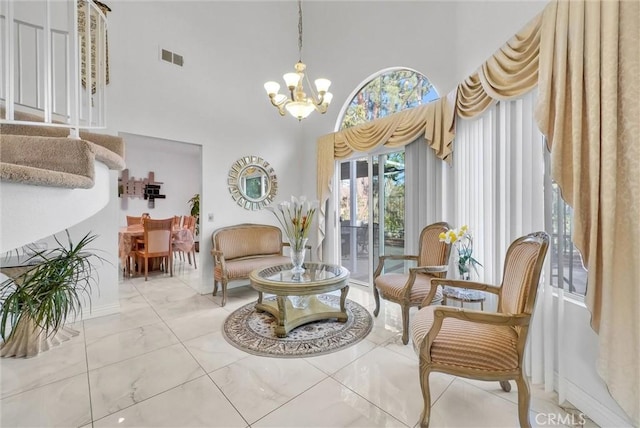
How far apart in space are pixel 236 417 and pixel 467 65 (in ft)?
12.0

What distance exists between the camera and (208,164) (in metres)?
4.07

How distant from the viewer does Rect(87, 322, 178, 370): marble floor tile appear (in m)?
2.29

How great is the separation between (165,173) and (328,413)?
7579mm

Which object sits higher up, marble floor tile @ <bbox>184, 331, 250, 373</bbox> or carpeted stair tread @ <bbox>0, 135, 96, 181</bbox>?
carpeted stair tread @ <bbox>0, 135, 96, 181</bbox>

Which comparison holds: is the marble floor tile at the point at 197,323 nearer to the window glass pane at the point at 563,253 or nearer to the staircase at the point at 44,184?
the staircase at the point at 44,184

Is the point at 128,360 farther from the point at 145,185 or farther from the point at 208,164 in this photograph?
the point at 145,185

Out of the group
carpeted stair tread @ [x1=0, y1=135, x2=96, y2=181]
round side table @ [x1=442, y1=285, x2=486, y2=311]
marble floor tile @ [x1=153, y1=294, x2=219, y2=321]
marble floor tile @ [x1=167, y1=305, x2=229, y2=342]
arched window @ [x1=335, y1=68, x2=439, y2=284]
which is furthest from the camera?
arched window @ [x1=335, y1=68, x2=439, y2=284]

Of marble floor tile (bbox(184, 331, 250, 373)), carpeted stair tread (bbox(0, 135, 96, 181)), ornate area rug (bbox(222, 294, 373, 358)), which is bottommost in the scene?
marble floor tile (bbox(184, 331, 250, 373))

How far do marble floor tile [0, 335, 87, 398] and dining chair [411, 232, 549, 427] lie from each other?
2.57 meters

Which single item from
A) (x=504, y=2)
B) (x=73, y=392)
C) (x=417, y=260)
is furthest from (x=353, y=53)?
(x=73, y=392)

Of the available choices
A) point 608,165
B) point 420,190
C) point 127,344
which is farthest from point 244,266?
Answer: point 608,165

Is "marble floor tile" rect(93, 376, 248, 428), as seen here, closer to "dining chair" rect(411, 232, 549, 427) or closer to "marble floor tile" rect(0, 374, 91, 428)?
"marble floor tile" rect(0, 374, 91, 428)

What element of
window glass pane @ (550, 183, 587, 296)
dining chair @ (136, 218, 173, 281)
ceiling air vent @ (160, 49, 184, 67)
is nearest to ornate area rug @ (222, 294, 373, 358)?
window glass pane @ (550, 183, 587, 296)
